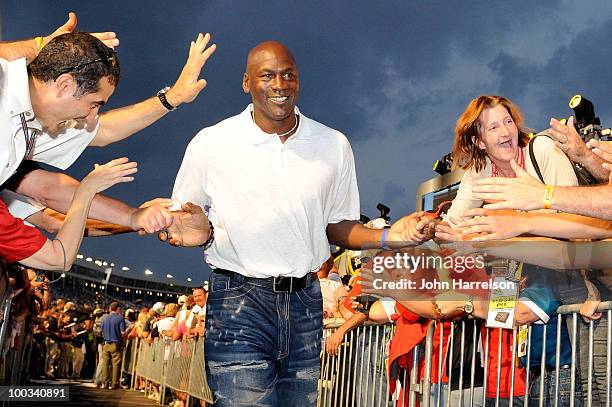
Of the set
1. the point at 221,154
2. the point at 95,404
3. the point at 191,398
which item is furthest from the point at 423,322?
the point at 95,404

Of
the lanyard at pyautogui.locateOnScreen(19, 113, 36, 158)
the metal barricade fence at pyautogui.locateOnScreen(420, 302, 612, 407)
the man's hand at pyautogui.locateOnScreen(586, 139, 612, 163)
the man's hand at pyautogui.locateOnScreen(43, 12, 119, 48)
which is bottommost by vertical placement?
the metal barricade fence at pyautogui.locateOnScreen(420, 302, 612, 407)

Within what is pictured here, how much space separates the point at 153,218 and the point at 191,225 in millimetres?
335

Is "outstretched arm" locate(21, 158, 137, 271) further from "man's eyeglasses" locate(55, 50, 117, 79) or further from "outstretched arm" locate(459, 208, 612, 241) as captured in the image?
"outstretched arm" locate(459, 208, 612, 241)

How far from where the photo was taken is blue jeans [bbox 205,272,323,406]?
349 centimetres

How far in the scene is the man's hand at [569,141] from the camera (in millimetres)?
4219

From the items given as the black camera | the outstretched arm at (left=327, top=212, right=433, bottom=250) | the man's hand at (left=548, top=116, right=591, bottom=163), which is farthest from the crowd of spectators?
the black camera

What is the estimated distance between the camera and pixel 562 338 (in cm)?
425

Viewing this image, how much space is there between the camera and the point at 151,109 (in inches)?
191

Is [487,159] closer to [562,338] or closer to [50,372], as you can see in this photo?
→ [562,338]

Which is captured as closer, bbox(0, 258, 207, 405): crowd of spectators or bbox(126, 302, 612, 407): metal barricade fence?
bbox(126, 302, 612, 407): metal barricade fence

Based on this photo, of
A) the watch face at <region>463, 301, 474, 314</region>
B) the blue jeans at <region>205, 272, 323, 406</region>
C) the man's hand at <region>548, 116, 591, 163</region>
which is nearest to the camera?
the blue jeans at <region>205, 272, 323, 406</region>

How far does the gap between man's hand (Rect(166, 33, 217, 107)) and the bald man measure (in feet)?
3.00

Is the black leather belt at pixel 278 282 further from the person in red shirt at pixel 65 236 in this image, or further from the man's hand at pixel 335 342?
the man's hand at pixel 335 342

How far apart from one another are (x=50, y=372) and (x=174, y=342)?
→ 1126 centimetres
